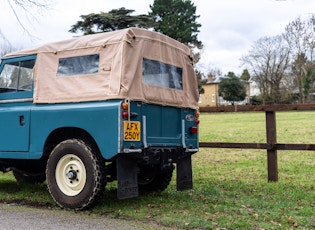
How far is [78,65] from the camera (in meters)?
6.32

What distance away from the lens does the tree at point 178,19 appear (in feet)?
157

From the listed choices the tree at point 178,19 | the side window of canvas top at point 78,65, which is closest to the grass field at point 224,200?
the side window of canvas top at point 78,65

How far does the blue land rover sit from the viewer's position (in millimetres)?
5723

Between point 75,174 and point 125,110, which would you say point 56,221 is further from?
point 125,110

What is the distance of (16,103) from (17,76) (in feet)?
1.58

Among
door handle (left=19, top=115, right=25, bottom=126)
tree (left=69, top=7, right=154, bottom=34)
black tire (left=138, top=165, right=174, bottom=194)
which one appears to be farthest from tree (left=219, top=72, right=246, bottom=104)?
door handle (left=19, top=115, right=25, bottom=126)

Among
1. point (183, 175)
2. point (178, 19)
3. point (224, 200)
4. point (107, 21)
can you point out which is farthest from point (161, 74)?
point (178, 19)

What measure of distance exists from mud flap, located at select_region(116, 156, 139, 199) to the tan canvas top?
894mm

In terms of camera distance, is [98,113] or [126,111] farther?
[98,113]

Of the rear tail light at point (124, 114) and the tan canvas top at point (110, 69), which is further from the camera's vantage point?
the tan canvas top at point (110, 69)

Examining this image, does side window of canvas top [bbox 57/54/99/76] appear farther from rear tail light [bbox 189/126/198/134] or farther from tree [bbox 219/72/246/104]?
tree [bbox 219/72/246/104]

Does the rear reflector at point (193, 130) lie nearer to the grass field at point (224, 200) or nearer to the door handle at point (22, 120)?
the grass field at point (224, 200)

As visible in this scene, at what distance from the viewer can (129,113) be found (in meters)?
5.64

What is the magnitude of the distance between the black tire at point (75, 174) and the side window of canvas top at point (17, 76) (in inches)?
53.9
